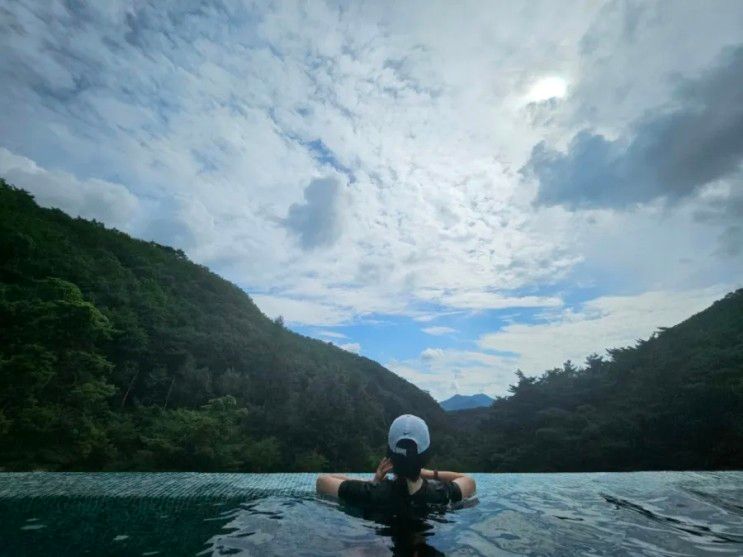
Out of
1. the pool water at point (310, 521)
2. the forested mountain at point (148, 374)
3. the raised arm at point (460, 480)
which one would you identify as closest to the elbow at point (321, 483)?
the pool water at point (310, 521)

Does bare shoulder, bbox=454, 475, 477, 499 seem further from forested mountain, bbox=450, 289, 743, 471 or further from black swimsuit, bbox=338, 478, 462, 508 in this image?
forested mountain, bbox=450, 289, 743, 471

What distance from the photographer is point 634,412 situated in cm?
1358

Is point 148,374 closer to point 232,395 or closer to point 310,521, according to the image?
point 232,395

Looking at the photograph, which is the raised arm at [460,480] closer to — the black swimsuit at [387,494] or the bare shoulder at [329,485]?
the black swimsuit at [387,494]

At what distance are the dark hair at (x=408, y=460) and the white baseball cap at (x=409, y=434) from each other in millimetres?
23

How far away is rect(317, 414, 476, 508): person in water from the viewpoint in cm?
316

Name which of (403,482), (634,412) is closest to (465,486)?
A: (403,482)

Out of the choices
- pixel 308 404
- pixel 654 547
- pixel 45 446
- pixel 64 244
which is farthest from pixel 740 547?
pixel 64 244

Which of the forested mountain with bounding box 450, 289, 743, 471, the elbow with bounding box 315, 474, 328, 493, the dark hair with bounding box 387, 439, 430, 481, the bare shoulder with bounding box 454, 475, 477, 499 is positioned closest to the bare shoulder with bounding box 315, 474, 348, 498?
the elbow with bounding box 315, 474, 328, 493

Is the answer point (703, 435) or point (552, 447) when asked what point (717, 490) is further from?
point (552, 447)

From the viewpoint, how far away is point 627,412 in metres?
14.1

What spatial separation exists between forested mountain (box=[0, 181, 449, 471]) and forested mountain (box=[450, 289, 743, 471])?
17.9 feet

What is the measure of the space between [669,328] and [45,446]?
24483mm

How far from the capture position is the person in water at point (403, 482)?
10.4 ft
